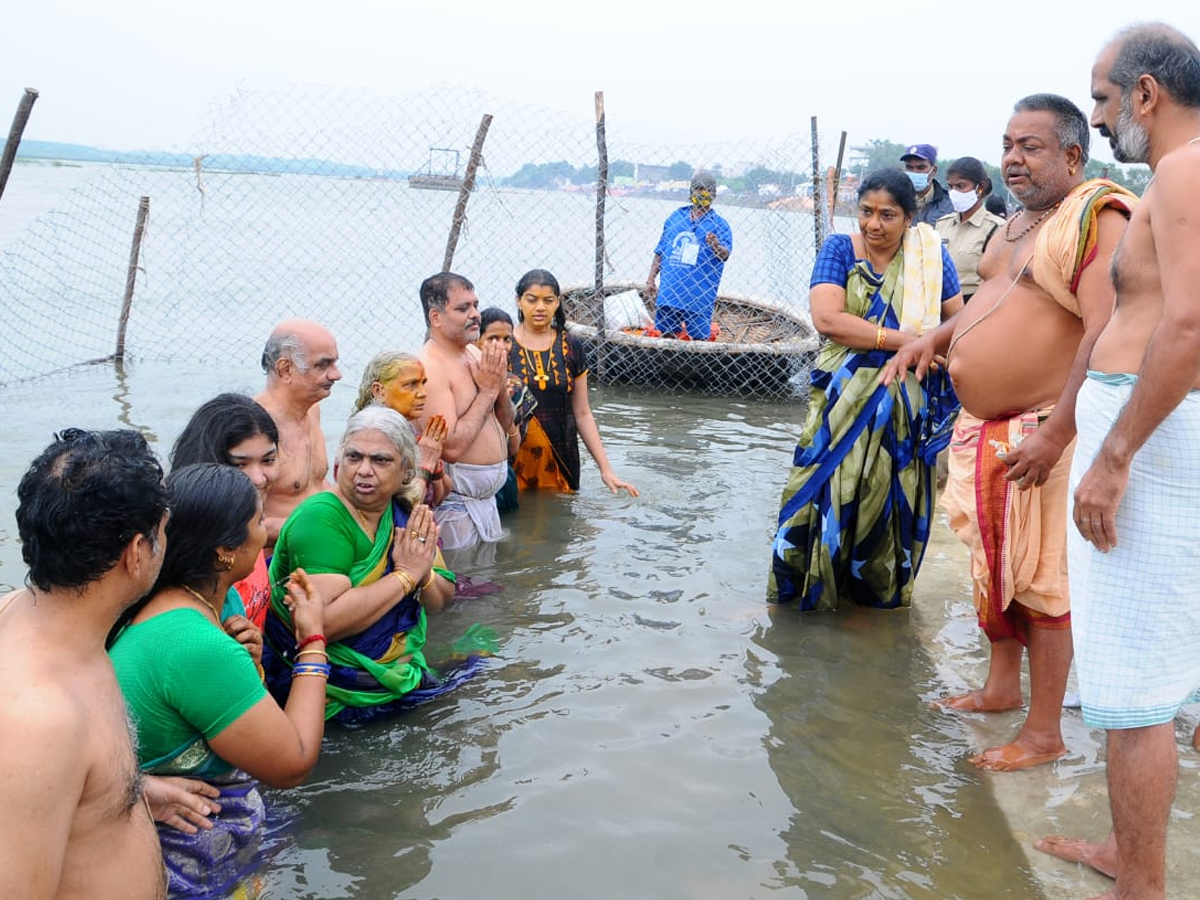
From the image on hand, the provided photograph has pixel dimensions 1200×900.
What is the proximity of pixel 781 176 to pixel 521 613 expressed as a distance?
7.54 metres

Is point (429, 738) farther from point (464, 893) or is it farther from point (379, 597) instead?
point (464, 893)

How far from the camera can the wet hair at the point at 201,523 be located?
101 inches

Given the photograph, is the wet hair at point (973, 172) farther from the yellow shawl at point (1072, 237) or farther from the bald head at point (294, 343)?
the bald head at point (294, 343)

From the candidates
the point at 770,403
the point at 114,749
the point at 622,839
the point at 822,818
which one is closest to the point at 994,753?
the point at 822,818

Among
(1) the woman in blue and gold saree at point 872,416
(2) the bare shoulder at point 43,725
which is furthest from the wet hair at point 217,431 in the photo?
(1) the woman in blue and gold saree at point 872,416

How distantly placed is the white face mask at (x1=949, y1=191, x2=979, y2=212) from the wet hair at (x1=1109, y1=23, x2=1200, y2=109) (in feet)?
18.0

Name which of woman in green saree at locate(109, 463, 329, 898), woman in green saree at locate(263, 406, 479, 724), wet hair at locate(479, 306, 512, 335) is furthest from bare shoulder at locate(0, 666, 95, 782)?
wet hair at locate(479, 306, 512, 335)

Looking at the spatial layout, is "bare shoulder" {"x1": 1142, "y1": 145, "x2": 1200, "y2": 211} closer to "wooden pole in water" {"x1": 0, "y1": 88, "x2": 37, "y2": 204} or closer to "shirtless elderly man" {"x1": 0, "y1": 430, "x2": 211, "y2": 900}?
"shirtless elderly man" {"x1": 0, "y1": 430, "x2": 211, "y2": 900}

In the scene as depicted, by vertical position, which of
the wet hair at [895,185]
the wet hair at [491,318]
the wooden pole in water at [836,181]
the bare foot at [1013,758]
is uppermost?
the wooden pole in water at [836,181]

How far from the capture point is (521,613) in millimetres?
4930

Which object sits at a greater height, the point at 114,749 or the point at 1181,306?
the point at 1181,306

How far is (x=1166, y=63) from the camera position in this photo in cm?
254

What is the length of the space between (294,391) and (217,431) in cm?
97

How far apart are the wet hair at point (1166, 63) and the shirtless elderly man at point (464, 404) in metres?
3.21
